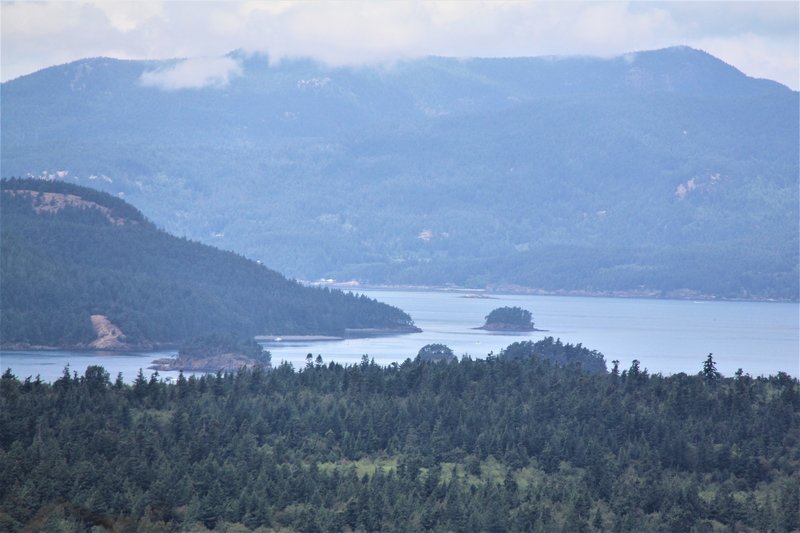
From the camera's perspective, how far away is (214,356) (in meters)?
150

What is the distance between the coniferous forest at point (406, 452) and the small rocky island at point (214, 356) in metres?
46.8

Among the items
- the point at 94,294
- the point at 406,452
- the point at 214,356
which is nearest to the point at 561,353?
the point at 214,356

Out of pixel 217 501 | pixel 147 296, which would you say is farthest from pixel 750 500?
pixel 147 296

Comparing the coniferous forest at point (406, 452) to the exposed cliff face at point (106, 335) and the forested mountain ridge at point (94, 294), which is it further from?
the forested mountain ridge at point (94, 294)

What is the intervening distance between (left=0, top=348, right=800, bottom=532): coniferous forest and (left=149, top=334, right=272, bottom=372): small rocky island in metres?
46.8

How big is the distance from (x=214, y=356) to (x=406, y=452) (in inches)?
2746

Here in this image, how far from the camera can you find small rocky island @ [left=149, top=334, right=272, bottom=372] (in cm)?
14634

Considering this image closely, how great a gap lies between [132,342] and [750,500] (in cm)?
10381

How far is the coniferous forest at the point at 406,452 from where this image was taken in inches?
2793

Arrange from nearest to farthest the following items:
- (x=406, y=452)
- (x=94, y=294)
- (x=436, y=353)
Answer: (x=406, y=452)
(x=436, y=353)
(x=94, y=294)

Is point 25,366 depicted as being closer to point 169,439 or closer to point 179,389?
point 179,389

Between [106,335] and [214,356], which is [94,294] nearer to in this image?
[106,335]

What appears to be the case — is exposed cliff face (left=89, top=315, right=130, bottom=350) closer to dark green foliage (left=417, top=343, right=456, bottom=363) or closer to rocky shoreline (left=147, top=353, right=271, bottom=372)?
rocky shoreline (left=147, top=353, right=271, bottom=372)

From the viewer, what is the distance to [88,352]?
537 ft
